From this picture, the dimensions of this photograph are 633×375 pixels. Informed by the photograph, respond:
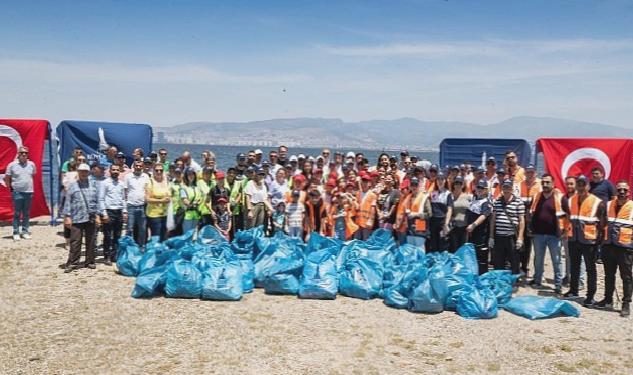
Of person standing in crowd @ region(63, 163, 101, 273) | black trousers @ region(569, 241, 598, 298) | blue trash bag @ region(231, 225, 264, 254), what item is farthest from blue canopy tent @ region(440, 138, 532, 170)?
person standing in crowd @ region(63, 163, 101, 273)

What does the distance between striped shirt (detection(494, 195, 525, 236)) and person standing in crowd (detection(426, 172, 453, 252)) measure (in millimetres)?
775

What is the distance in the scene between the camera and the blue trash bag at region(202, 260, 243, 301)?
676 centimetres

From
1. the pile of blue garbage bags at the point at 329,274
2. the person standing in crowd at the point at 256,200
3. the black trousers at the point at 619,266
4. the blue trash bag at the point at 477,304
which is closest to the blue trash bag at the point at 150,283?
the pile of blue garbage bags at the point at 329,274

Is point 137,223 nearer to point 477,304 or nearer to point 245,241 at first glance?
point 245,241

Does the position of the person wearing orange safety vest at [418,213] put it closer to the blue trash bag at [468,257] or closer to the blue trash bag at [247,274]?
the blue trash bag at [468,257]

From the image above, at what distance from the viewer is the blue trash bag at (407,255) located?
24.7 feet

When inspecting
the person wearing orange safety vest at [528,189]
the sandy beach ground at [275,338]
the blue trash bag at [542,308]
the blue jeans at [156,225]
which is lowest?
the sandy beach ground at [275,338]

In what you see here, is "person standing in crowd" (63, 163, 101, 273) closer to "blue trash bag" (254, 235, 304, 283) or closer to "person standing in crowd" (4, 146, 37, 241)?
"person standing in crowd" (4, 146, 37, 241)

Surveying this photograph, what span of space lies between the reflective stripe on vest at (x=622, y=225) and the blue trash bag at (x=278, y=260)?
437 centimetres

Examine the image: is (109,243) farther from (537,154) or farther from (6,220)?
(537,154)

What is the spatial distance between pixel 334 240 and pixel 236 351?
3265 millimetres

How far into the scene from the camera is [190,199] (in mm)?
8445

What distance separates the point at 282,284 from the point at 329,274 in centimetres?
71

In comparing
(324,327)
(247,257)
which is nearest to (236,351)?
(324,327)
